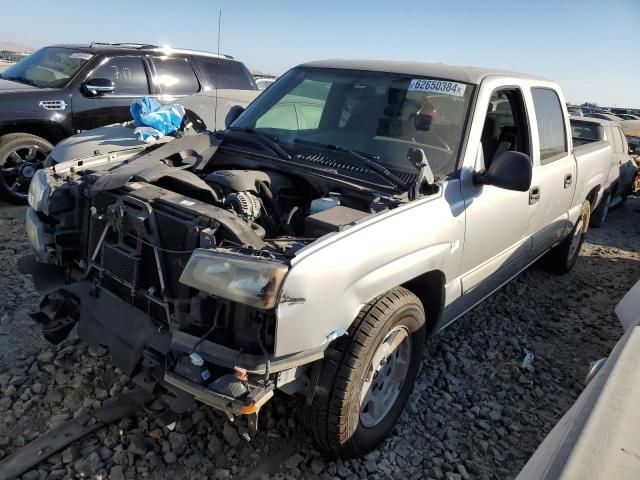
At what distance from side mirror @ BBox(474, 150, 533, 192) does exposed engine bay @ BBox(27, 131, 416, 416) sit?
0.68 meters

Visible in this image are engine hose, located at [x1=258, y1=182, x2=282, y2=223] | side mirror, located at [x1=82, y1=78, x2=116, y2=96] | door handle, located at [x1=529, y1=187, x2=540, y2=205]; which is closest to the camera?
engine hose, located at [x1=258, y1=182, x2=282, y2=223]

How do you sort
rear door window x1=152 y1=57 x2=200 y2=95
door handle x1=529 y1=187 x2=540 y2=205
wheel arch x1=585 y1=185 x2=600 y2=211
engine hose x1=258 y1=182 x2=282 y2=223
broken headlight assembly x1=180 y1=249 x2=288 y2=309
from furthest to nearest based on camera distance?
rear door window x1=152 y1=57 x2=200 y2=95 → wheel arch x1=585 y1=185 x2=600 y2=211 → door handle x1=529 y1=187 x2=540 y2=205 → engine hose x1=258 y1=182 x2=282 y2=223 → broken headlight assembly x1=180 y1=249 x2=288 y2=309

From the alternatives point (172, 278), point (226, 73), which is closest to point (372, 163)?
point (172, 278)

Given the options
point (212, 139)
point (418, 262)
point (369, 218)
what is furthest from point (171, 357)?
point (212, 139)

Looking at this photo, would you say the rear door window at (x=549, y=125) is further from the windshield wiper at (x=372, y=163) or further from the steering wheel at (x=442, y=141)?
the windshield wiper at (x=372, y=163)

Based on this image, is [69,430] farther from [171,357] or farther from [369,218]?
[369,218]

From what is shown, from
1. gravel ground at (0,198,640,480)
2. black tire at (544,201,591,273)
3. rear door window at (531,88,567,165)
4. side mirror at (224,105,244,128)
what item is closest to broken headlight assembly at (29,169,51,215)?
gravel ground at (0,198,640,480)

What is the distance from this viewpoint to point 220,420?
111 inches

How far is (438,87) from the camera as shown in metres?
3.26

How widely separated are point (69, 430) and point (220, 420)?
2.53ft

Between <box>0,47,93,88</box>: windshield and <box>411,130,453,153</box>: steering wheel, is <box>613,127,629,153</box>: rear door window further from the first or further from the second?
<box>0,47,93,88</box>: windshield

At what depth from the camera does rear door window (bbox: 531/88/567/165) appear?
3.96 m

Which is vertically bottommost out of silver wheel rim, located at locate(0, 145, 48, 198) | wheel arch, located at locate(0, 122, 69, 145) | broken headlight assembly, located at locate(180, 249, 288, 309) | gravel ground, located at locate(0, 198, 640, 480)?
gravel ground, located at locate(0, 198, 640, 480)

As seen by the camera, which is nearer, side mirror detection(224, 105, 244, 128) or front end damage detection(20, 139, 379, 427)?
front end damage detection(20, 139, 379, 427)
